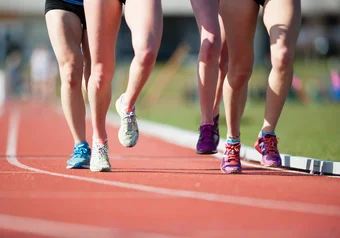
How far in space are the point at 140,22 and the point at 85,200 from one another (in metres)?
1.90

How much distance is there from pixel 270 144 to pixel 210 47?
112 centimetres

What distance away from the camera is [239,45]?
25.7 ft

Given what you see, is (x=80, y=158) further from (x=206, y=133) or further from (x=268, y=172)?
(x=268, y=172)

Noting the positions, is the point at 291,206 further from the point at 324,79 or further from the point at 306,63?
the point at 306,63

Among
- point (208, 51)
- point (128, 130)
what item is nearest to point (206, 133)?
point (208, 51)

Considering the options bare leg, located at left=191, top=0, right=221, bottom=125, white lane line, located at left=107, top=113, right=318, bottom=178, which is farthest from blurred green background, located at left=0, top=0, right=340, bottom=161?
bare leg, located at left=191, top=0, right=221, bottom=125

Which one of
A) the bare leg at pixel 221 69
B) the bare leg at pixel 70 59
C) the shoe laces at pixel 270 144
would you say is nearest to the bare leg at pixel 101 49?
the bare leg at pixel 70 59


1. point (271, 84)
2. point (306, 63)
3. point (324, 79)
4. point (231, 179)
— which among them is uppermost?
point (306, 63)

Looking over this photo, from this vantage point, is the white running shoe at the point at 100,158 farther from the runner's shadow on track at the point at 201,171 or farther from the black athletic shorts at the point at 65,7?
the black athletic shorts at the point at 65,7

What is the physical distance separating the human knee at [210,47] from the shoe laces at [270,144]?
3.03 feet

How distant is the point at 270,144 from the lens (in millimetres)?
8281

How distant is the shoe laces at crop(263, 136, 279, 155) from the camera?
8266 mm

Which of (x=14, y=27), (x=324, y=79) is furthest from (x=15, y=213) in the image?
(x=14, y=27)

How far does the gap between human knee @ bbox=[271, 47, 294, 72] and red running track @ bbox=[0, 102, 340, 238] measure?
100 cm
